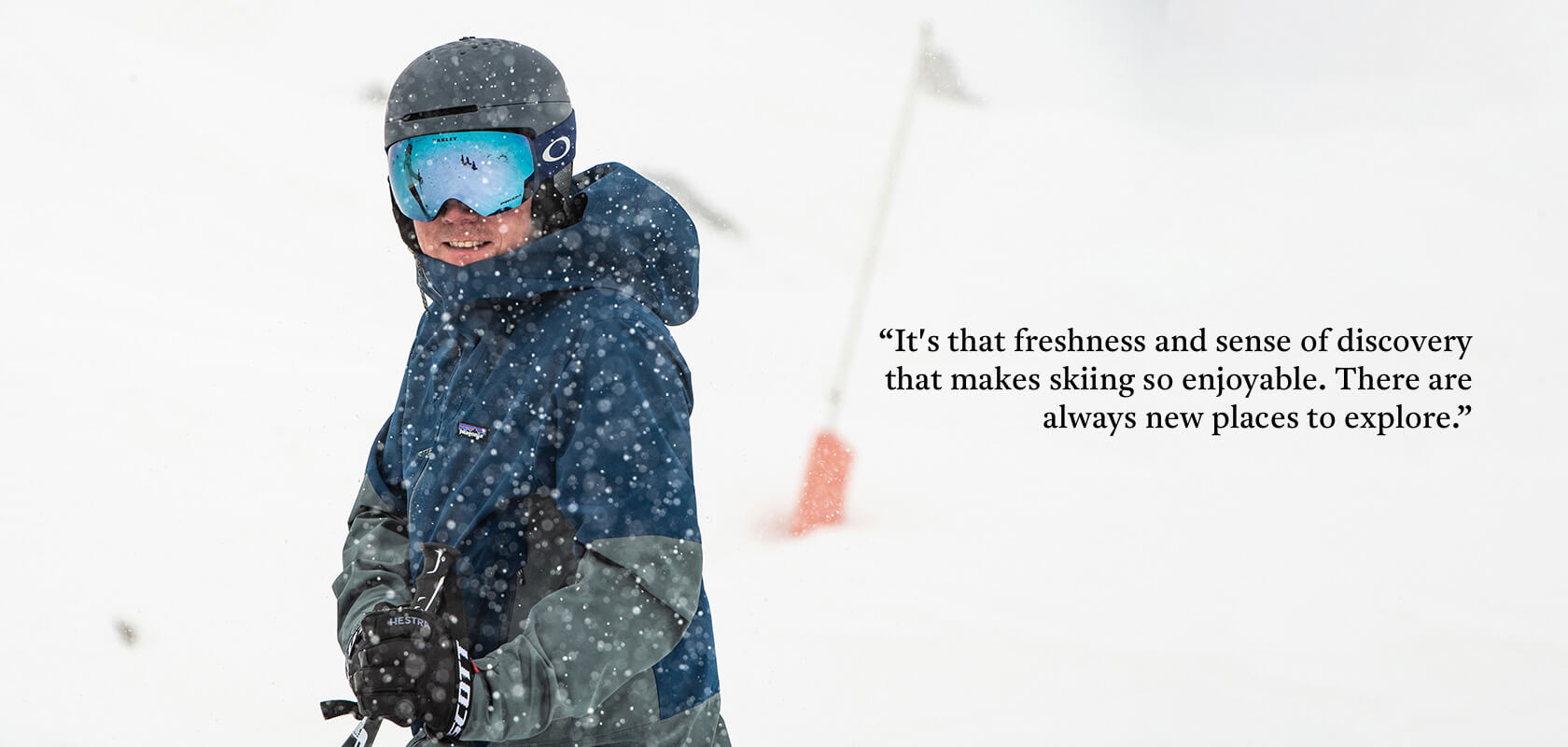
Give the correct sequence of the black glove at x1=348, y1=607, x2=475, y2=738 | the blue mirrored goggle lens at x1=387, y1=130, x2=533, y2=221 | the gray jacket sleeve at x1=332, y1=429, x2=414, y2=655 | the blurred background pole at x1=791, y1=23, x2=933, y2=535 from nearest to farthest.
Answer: the black glove at x1=348, y1=607, x2=475, y2=738 → the blue mirrored goggle lens at x1=387, y1=130, x2=533, y2=221 → the gray jacket sleeve at x1=332, y1=429, x2=414, y2=655 → the blurred background pole at x1=791, y1=23, x2=933, y2=535

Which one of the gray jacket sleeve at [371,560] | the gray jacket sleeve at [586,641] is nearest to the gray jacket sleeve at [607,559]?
the gray jacket sleeve at [586,641]

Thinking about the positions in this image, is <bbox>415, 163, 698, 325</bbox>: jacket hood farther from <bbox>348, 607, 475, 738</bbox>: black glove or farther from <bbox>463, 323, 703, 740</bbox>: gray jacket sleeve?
<bbox>348, 607, 475, 738</bbox>: black glove

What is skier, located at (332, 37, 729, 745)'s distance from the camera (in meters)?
1.76

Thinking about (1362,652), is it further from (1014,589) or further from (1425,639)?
(1014,589)

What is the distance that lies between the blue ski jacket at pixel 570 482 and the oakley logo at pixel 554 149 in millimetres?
78

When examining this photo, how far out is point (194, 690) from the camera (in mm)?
5238

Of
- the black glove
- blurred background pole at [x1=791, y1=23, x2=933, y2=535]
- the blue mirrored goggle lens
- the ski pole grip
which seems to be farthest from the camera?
blurred background pole at [x1=791, y1=23, x2=933, y2=535]

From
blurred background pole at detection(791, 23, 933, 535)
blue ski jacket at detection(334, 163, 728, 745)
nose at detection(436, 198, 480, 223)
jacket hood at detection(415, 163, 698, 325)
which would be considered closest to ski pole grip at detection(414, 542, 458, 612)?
blue ski jacket at detection(334, 163, 728, 745)

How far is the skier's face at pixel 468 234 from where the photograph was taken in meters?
2.03

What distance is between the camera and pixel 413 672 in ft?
5.63

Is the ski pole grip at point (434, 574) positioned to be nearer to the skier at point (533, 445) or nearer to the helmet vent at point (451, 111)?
the skier at point (533, 445)

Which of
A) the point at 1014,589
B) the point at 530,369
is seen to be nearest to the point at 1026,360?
the point at 1014,589

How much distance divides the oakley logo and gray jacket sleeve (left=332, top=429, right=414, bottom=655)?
65 centimetres

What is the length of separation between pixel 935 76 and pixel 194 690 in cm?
564
